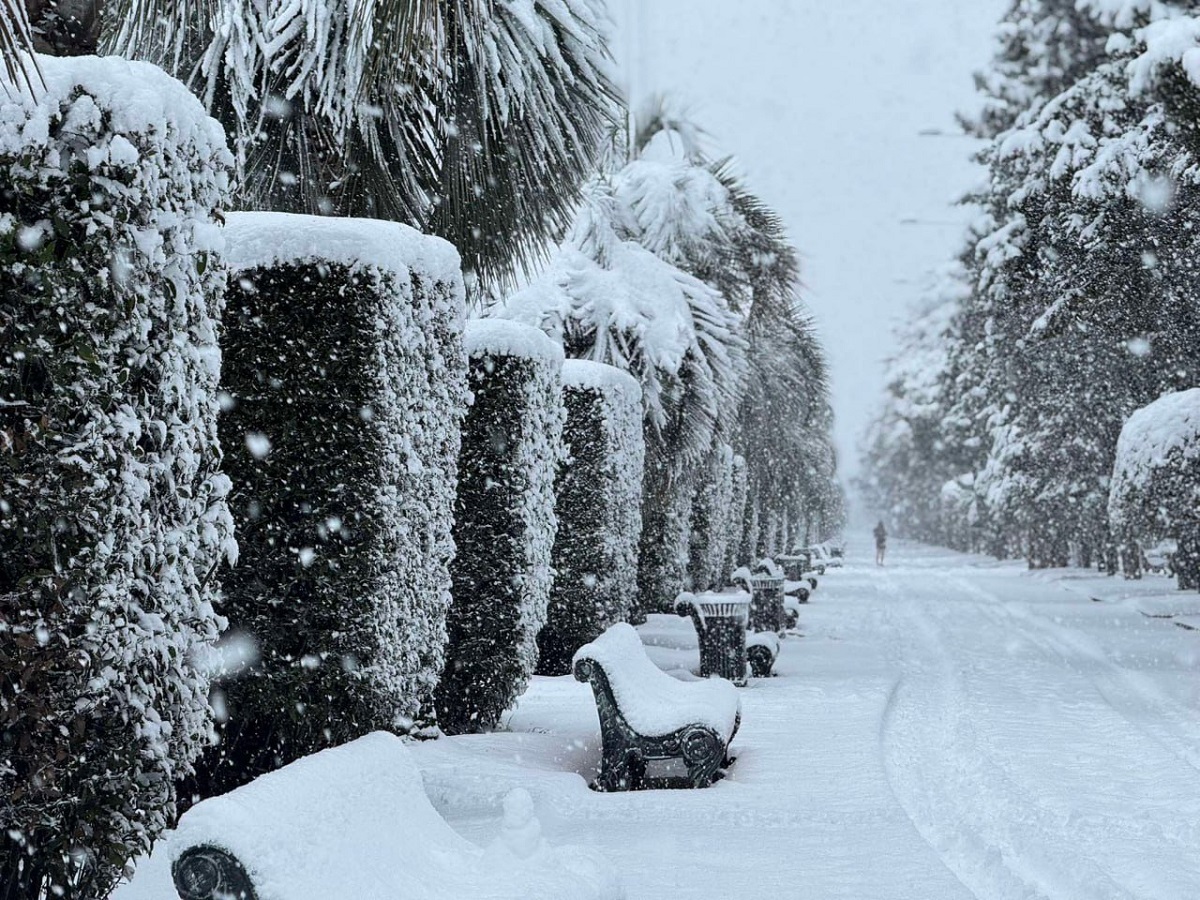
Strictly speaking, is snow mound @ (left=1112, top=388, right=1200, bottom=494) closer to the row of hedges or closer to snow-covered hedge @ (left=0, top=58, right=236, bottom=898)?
the row of hedges

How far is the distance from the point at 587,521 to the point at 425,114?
→ 604 centimetres

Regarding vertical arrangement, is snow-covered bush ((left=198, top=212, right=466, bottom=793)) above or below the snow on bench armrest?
above

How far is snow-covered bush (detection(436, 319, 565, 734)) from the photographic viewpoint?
29.4 feet

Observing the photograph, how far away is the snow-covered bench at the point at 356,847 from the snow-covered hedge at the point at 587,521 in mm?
8817

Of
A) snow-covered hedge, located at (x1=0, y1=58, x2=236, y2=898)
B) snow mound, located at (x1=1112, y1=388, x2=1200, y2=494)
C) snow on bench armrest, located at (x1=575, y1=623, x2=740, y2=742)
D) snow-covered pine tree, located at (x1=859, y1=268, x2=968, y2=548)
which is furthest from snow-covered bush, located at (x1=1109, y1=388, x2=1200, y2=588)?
snow-covered pine tree, located at (x1=859, y1=268, x2=968, y2=548)

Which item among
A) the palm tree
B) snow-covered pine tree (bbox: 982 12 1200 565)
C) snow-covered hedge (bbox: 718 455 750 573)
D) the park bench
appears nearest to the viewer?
the palm tree

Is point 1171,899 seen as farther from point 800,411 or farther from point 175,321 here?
point 800,411

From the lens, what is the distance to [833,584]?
36.1 meters

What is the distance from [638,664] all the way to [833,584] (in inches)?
1121

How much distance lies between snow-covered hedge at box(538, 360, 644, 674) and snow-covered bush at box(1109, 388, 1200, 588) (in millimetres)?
7364

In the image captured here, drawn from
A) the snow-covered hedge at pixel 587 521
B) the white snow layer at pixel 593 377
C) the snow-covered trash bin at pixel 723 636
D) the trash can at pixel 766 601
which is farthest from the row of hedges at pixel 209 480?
the trash can at pixel 766 601

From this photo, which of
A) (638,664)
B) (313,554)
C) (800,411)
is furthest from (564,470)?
(800,411)

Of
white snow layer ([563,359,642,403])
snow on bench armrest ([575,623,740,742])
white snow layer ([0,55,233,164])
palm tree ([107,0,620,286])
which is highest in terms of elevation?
palm tree ([107,0,620,286])

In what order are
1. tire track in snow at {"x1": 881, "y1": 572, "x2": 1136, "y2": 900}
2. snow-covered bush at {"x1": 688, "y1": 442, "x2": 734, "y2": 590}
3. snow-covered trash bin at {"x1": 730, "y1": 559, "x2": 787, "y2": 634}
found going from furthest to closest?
snow-covered bush at {"x1": 688, "y1": 442, "x2": 734, "y2": 590} → snow-covered trash bin at {"x1": 730, "y1": 559, "x2": 787, "y2": 634} → tire track in snow at {"x1": 881, "y1": 572, "x2": 1136, "y2": 900}
